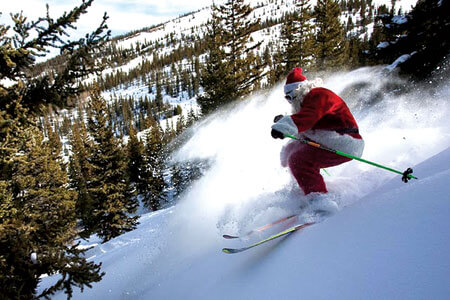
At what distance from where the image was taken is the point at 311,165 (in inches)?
158

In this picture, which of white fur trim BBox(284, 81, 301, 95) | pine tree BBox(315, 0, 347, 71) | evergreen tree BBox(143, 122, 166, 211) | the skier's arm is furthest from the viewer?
evergreen tree BBox(143, 122, 166, 211)

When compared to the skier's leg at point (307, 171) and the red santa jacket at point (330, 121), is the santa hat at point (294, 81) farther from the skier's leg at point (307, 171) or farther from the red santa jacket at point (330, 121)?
the skier's leg at point (307, 171)

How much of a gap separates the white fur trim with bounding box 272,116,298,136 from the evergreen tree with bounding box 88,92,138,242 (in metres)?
19.4

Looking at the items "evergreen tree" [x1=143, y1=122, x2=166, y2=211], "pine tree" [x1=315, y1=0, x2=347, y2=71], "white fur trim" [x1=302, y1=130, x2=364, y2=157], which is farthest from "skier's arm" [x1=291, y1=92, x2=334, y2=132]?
"evergreen tree" [x1=143, y1=122, x2=166, y2=211]

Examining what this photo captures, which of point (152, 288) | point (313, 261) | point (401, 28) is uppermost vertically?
point (401, 28)

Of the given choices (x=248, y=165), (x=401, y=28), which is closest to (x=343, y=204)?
(x=248, y=165)

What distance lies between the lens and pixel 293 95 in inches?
163

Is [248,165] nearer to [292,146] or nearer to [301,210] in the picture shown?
[292,146]

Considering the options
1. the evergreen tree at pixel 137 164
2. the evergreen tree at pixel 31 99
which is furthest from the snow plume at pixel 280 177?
the evergreen tree at pixel 137 164

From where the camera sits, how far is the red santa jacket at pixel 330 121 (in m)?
3.75

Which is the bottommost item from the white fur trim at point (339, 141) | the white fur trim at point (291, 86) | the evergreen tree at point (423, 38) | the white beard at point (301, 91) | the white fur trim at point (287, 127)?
the white fur trim at point (339, 141)

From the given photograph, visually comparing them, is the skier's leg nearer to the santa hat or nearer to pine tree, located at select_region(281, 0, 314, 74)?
the santa hat

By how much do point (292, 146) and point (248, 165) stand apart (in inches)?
128

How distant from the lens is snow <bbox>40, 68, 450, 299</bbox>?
204 cm
